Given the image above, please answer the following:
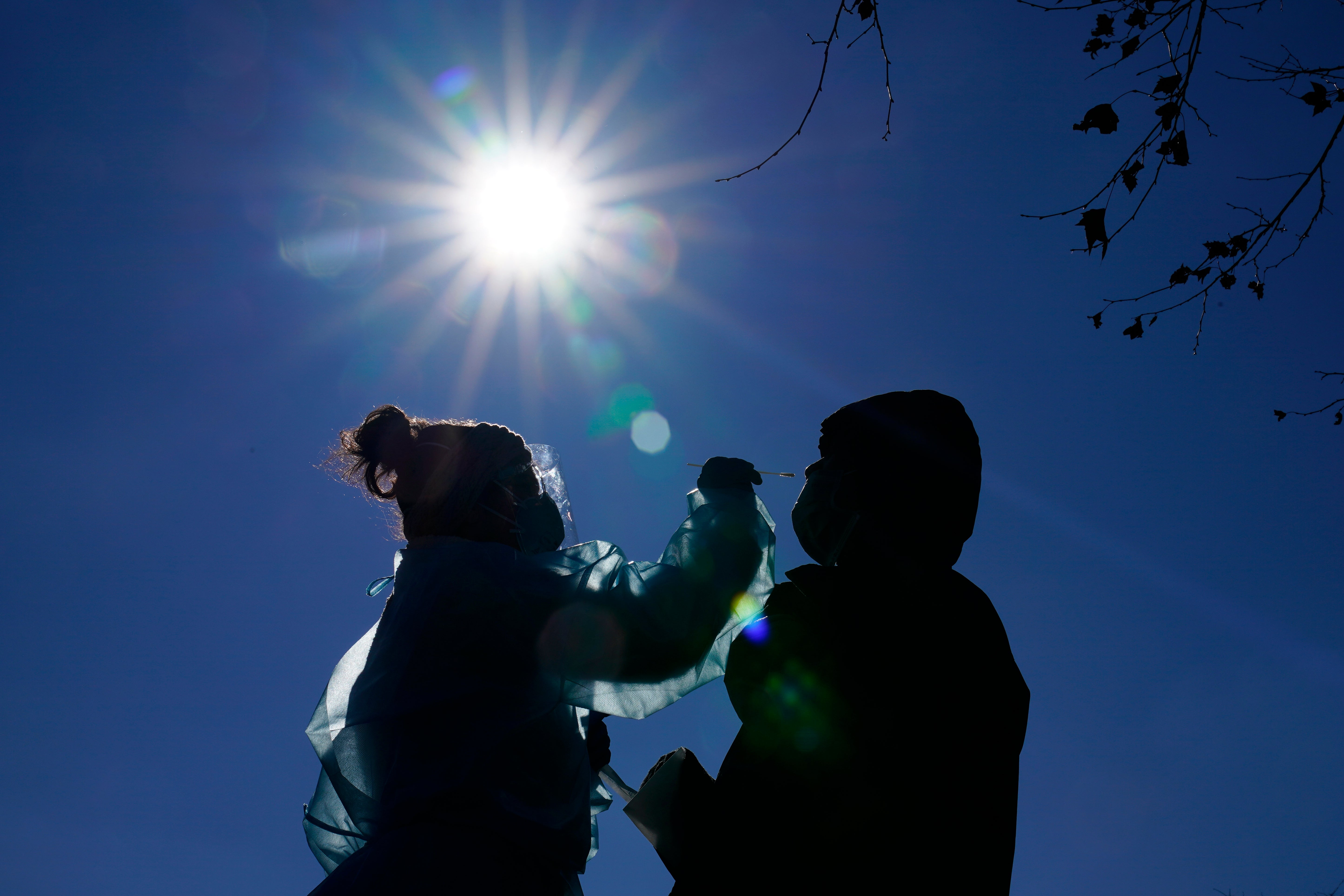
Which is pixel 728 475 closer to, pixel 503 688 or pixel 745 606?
pixel 745 606

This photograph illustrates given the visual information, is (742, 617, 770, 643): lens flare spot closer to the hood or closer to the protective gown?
the protective gown

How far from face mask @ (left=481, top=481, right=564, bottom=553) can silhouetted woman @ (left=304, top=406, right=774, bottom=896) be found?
11 mm

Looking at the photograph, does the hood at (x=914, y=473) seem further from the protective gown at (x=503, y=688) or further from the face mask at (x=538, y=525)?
the face mask at (x=538, y=525)

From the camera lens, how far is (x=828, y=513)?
7.30ft

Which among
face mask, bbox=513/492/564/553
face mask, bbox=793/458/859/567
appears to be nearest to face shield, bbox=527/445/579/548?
face mask, bbox=513/492/564/553

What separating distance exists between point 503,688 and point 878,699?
1.04 metres

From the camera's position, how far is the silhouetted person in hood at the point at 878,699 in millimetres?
1751

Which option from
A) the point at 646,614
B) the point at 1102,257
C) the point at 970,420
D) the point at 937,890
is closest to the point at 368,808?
the point at 646,614

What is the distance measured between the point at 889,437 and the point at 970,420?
31 cm

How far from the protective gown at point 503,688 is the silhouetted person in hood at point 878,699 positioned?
0.25m

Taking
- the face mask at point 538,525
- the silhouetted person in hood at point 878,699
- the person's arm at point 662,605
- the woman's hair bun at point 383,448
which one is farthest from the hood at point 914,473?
the woman's hair bun at point 383,448

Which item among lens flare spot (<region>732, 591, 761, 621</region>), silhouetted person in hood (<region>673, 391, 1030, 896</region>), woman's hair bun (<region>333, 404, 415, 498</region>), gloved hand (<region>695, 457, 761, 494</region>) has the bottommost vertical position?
silhouetted person in hood (<region>673, 391, 1030, 896</region>)

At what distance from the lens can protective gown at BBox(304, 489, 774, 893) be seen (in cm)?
184

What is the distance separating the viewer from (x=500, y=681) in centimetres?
201
